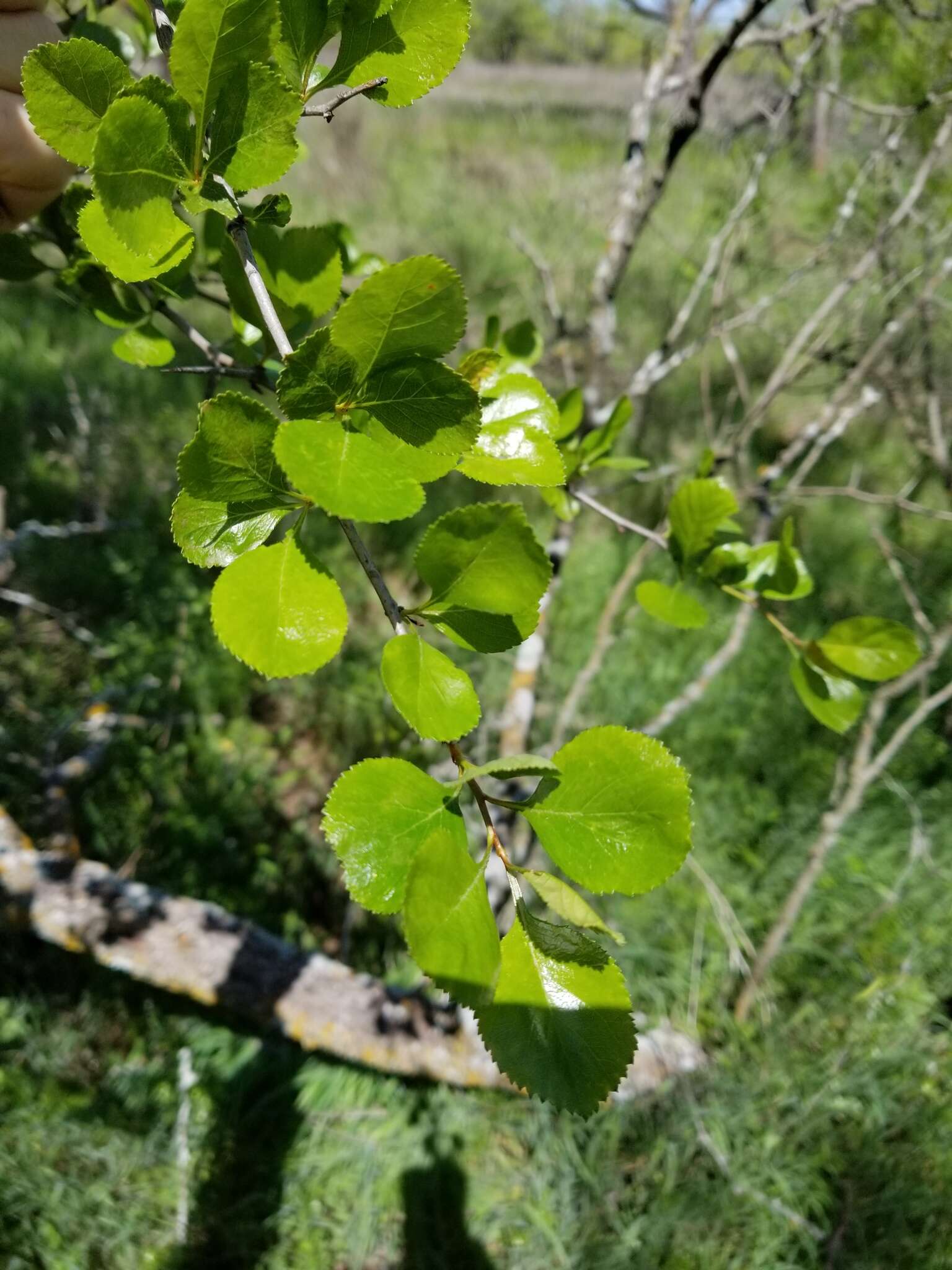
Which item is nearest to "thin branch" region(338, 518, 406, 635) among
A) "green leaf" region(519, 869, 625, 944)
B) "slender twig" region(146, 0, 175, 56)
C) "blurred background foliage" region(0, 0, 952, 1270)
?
"green leaf" region(519, 869, 625, 944)

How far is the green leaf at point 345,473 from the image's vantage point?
257mm

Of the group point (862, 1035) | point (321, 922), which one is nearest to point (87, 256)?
point (321, 922)

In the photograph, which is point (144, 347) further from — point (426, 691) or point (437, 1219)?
point (437, 1219)

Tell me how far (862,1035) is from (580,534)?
2.18 m

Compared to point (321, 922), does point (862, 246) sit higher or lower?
higher

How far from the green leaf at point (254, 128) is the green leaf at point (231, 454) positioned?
10 cm

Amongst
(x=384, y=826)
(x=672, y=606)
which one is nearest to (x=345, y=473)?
(x=384, y=826)

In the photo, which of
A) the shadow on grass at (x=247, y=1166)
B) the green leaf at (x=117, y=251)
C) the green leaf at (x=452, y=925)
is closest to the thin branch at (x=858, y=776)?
the shadow on grass at (x=247, y=1166)

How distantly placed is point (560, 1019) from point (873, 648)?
1.25 feet

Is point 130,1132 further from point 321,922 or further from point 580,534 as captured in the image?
point 580,534

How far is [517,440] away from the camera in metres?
0.36

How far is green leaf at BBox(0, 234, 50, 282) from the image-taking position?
53cm

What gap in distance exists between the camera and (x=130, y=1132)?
1.58 meters

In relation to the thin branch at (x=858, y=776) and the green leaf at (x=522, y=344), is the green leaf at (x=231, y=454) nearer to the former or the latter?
the green leaf at (x=522, y=344)
